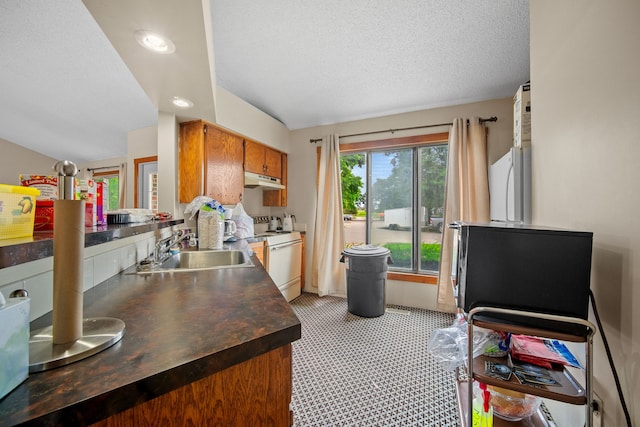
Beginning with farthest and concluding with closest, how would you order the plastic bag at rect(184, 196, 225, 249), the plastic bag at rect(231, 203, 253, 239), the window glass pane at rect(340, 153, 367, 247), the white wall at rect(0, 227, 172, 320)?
the window glass pane at rect(340, 153, 367, 247) → the plastic bag at rect(231, 203, 253, 239) → the plastic bag at rect(184, 196, 225, 249) → the white wall at rect(0, 227, 172, 320)

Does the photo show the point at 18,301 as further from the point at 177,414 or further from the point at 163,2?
the point at 163,2

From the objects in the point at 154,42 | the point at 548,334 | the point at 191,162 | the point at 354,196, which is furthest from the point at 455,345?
the point at 191,162

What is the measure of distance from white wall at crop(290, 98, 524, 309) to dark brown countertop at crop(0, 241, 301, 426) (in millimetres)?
2563

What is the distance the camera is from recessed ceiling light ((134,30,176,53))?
1.22m

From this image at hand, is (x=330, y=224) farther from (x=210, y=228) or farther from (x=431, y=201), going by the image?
(x=210, y=228)

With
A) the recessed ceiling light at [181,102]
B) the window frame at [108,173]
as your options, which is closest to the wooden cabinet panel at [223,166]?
the recessed ceiling light at [181,102]

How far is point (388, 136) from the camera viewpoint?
328cm

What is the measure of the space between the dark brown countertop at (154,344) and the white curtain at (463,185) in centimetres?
246

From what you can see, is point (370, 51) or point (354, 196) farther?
point (354, 196)

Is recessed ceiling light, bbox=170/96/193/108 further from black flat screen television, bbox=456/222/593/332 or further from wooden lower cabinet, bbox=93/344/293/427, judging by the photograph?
black flat screen television, bbox=456/222/593/332

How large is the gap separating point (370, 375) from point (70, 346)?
1798 mm

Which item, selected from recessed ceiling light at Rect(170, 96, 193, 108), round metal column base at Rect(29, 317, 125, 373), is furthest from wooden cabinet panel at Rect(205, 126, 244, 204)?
round metal column base at Rect(29, 317, 125, 373)

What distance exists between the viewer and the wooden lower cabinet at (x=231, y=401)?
52cm

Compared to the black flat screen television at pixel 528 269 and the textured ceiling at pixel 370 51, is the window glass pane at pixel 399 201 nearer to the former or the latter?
the textured ceiling at pixel 370 51
